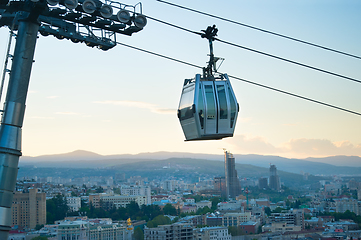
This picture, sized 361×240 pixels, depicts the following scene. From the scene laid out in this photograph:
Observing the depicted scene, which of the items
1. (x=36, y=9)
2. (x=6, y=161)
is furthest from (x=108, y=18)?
(x=6, y=161)

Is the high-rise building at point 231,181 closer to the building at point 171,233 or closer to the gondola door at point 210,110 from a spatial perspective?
the building at point 171,233

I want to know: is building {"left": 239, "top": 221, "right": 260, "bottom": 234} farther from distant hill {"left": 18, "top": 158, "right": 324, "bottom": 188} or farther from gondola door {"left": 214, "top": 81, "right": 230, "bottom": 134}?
distant hill {"left": 18, "top": 158, "right": 324, "bottom": 188}

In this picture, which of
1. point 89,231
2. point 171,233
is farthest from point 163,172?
point 171,233

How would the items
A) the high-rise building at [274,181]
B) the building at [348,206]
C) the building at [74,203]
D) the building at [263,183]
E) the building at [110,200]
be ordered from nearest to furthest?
1. the building at [74,203]
2. the building at [110,200]
3. the building at [348,206]
4. the high-rise building at [274,181]
5. the building at [263,183]

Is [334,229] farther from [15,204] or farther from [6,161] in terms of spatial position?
[6,161]

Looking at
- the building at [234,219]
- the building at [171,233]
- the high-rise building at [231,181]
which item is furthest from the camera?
the high-rise building at [231,181]

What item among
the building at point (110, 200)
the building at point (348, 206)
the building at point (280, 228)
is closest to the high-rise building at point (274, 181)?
the building at point (348, 206)
